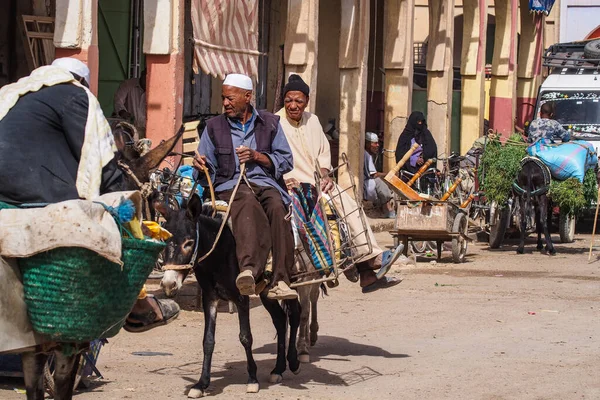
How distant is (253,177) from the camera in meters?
8.22

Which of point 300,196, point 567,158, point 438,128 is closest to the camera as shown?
point 300,196

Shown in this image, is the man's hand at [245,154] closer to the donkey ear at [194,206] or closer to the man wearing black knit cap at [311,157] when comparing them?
the donkey ear at [194,206]

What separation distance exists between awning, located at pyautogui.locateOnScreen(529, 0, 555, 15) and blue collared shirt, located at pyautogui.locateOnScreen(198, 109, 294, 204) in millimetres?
26844

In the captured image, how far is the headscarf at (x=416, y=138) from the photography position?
71.8ft

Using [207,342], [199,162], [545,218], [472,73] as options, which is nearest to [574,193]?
[545,218]

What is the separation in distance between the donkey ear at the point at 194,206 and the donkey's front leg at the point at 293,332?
1.64 m

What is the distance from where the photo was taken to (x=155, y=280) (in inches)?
495

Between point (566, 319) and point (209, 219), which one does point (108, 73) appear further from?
point (209, 219)

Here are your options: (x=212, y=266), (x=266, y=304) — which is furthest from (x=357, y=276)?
(x=212, y=266)

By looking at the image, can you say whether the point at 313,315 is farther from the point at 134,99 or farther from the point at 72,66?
the point at 134,99

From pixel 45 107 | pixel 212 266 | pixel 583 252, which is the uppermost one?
pixel 45 107

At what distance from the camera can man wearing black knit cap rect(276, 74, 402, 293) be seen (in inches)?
360

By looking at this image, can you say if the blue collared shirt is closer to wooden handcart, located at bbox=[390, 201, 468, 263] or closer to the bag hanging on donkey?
wooden handcart, located at bbox=[390, 201, 468, 263]

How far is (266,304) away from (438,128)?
708 inches
